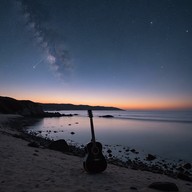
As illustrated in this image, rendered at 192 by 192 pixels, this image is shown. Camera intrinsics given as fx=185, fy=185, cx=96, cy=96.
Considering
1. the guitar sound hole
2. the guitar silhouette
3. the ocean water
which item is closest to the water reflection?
the ocean water

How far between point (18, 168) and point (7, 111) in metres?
78.7

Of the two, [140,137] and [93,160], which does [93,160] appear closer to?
[93,160]

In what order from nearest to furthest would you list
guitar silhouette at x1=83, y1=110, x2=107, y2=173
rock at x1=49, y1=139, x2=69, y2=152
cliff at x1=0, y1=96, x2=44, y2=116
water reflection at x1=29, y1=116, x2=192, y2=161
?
guitar silhouette at x1=83, y1=110, x2=107, y2=173
rock at x1=49, y1=139, x2=69, y2=152
water reflection at x1=29, y1=116, x2=192, y2=161
cliff at x1=0, y1=96, x2=44, y2=116

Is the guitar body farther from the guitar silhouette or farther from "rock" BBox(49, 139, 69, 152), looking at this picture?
"rock" BBox(49, 139, 69, 152)

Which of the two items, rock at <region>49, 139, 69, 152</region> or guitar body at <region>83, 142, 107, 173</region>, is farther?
rock at <region>49, 139, 69, 152</region>

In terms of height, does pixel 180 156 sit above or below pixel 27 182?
below

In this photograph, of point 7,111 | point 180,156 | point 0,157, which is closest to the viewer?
point 0,157

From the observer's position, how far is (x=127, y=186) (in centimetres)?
617

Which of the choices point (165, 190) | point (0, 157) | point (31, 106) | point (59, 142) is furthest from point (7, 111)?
point (165, 190)

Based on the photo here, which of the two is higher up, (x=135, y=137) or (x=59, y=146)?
(x=59, y=146)

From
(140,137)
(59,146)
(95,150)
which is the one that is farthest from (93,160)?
(140,137)

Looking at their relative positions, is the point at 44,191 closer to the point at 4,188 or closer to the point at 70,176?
the point at 4,188

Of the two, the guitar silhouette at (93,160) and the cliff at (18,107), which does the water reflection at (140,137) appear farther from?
the cliff at (18,107)

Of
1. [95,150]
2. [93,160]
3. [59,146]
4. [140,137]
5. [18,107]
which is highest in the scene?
[18,107]
